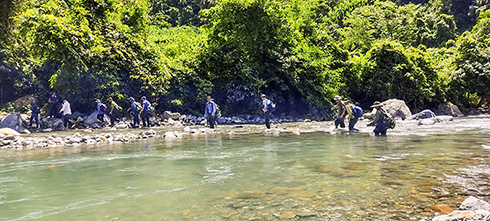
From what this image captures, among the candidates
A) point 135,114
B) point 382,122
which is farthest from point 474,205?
point 135,114

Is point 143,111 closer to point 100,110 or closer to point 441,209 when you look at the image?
point 100,110

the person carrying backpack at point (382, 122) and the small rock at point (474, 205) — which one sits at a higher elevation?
the person carrying backpack at point (382, 122)

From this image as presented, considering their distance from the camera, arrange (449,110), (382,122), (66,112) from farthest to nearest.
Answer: (449,110), (66,112), (382,122)

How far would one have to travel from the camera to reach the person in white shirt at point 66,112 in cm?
1848

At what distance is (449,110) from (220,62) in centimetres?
1783

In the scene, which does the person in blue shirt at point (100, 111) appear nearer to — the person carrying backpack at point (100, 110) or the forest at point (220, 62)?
the person carrying backpack at point (100, 110)

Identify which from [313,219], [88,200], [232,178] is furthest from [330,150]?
[88,200]

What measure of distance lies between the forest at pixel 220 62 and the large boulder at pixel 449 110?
0.56 metres

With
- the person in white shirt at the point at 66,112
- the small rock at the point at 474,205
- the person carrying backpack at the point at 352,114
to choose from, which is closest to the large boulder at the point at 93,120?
the person in white shirt at the point at 66,112

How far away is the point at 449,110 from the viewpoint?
27.1 metres

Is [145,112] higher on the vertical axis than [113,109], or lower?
lower

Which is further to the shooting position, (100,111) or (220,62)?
(220,62)

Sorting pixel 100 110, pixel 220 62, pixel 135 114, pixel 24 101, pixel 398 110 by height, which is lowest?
pixel 398 110

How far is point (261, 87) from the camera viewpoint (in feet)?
80.5
